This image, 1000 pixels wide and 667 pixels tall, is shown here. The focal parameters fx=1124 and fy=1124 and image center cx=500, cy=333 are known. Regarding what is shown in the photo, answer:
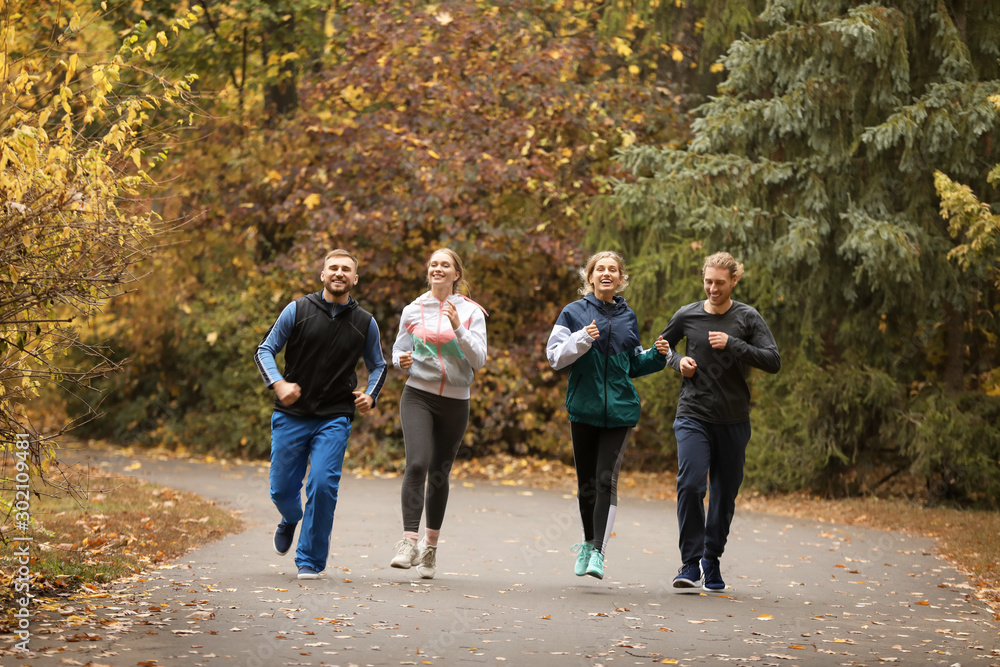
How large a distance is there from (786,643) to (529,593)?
1.95m

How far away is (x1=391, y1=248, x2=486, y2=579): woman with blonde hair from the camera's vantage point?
766 centimetres

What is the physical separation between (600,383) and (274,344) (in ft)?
7.21

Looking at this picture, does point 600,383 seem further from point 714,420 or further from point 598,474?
point 714,420

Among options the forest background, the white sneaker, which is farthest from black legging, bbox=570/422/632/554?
the forest background

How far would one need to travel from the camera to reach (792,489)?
44.4 ft

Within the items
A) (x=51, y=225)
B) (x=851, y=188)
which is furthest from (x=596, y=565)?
(x=851, y=188)

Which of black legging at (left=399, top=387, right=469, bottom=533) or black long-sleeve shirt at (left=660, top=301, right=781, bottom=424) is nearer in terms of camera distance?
black long-sleeve shirt at (left=660, top=301, right=781, bottom=424)

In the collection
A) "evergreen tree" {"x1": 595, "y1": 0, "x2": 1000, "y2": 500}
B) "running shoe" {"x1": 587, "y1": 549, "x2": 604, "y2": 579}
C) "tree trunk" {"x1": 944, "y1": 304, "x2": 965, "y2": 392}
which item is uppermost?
"evergreen tree" {"x1": 595, "y1": 0, "x2": 1000, "y2": 500}

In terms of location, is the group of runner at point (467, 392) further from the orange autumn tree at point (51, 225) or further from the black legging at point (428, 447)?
the orange autumn tree at point (51, 225)

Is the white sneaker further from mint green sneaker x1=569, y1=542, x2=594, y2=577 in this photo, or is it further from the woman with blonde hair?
mint green sneaker x1=569, y1=542, x2=594, y2=577

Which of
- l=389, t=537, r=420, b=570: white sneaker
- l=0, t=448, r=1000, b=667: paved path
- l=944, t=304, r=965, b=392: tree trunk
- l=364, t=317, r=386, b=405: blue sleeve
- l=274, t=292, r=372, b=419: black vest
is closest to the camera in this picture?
l=0, t=448, r=1000, b=667: paved path

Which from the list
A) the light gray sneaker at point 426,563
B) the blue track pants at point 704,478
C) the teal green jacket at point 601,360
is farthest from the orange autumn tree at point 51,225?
the blue track pants at point 704,478

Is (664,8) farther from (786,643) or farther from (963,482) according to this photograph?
(786,643)

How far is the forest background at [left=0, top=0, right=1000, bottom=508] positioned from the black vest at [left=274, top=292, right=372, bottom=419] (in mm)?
1535
